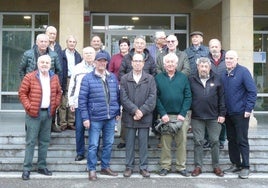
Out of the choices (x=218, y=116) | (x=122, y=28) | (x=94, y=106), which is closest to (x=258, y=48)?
(x=122, y=28)

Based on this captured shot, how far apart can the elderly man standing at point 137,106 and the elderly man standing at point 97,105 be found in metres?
0.19

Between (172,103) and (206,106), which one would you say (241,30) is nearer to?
(206,106)

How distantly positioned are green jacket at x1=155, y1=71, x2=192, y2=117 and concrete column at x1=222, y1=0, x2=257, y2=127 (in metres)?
3.71

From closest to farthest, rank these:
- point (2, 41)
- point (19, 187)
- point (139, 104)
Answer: point (19, 187) → point (139, 104) → point (2, 41)

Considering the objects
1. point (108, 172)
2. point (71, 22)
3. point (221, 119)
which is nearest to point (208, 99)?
point (221, 119)

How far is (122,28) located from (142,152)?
24.1 feet

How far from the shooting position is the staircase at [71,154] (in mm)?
7055

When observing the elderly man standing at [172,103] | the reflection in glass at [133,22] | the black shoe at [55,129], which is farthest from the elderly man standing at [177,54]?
the reflection in glass at [133,22]

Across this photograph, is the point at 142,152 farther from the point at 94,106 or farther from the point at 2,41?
the point at 2,41

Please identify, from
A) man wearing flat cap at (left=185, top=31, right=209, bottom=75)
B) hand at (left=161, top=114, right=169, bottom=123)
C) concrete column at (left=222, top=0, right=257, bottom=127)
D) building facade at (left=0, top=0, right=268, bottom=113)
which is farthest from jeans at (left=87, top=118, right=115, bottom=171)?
building facade at (left=0, top=0, right=268, bottom=113)

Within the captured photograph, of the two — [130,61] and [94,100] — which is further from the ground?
[130,61]

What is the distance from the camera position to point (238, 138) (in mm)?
6820

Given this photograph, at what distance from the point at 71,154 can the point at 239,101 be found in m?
3.07

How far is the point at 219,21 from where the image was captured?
1332 centimetres
